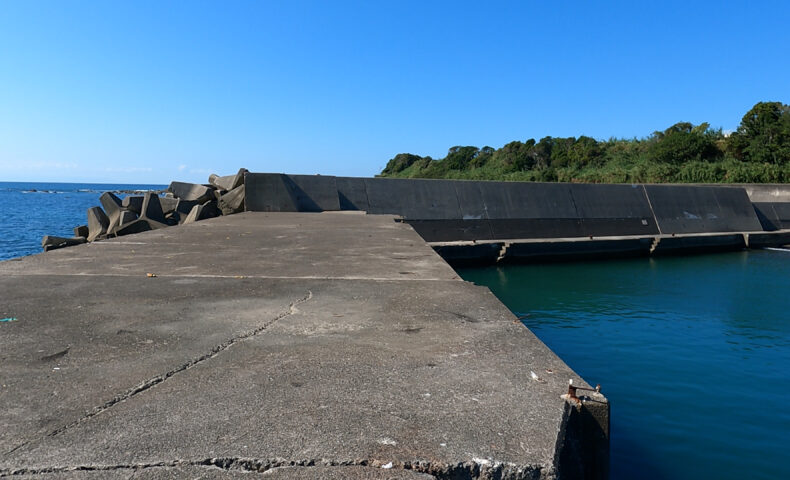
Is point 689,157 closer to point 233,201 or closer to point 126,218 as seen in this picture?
point 233,201

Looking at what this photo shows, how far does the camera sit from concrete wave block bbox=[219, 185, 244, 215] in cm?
1132

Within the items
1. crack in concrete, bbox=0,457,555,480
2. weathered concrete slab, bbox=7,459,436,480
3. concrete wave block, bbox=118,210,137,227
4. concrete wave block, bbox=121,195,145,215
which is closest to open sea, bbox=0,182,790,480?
crack in concrete, bbox=0,457,555,480

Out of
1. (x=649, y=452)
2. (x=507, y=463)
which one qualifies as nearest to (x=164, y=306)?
(x=507, y=463)

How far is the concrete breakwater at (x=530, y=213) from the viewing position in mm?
11188

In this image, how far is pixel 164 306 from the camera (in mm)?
2930

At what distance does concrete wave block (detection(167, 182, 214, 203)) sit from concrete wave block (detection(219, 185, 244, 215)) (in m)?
0.41

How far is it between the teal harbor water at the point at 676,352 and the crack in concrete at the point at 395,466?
227cm

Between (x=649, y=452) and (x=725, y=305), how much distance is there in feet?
18.5

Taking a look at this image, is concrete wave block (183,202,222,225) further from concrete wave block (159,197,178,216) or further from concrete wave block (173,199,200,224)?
concrete wave block (159,197,178,216)

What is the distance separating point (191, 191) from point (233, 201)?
1869 mm

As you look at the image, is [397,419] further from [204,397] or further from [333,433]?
[204,397]

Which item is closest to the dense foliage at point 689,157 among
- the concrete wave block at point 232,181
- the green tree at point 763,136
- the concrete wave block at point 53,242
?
the green tree at point 763,136

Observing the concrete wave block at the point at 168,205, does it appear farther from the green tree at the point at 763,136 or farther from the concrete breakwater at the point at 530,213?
the green tree at the point at 763,136

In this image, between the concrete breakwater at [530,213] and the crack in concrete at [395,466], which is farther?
the concrete breakwater at [530,213]
